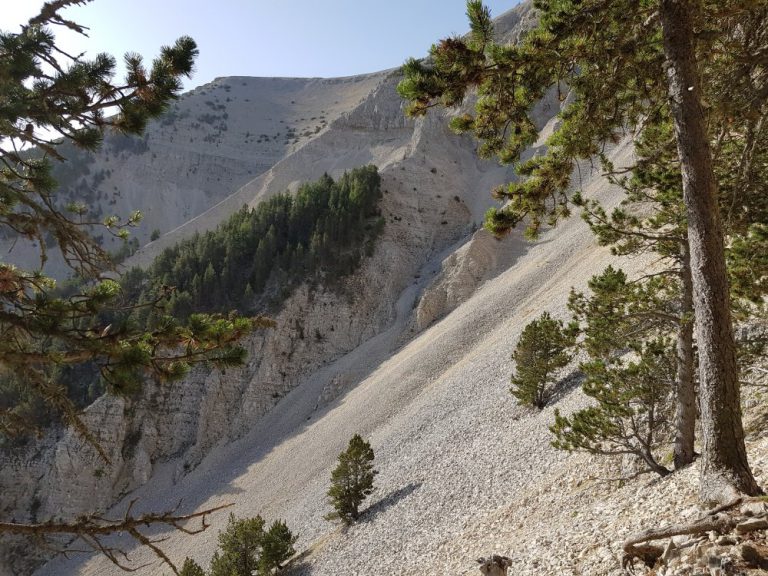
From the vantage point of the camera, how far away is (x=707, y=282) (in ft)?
20.5

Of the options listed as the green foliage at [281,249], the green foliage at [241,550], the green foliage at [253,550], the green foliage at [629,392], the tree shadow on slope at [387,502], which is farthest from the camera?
the green foliage at [281,249]

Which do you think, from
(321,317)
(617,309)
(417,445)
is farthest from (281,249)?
(617,309)

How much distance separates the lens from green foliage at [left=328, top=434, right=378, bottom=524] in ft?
68.3

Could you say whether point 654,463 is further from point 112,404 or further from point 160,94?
point 112,404

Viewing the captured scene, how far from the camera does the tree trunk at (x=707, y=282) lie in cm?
602

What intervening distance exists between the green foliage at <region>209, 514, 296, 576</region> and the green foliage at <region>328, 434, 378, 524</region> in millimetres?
2117

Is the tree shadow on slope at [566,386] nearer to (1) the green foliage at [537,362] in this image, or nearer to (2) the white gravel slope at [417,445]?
(1) the green foliage at [537,362]

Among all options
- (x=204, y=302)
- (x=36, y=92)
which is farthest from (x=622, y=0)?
(x=204, y=302)

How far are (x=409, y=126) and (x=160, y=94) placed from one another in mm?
85849

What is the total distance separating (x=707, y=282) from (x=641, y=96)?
3.63m

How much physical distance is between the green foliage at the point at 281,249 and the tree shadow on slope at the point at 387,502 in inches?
1326

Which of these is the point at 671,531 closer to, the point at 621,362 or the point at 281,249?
the point at 621,362

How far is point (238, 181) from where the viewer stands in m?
116

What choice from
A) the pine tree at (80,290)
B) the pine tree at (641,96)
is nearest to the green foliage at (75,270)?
the pine tree at (80,290)
